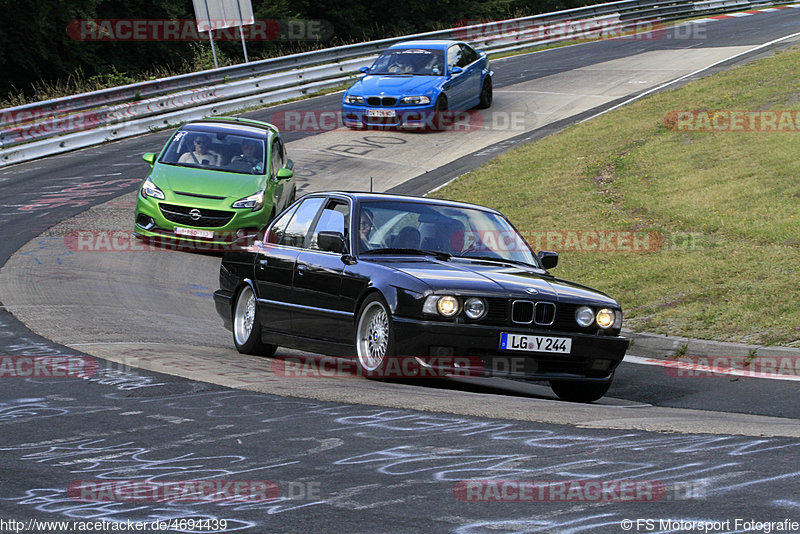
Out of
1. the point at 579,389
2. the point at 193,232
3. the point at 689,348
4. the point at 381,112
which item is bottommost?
the point at 689,348

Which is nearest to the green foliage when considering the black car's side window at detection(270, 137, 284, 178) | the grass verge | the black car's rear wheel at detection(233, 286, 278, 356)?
the black car's side window at detection(270, 137, 284, 178)

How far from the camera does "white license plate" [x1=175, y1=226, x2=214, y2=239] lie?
16.4 meters

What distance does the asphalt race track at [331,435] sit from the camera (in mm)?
5047

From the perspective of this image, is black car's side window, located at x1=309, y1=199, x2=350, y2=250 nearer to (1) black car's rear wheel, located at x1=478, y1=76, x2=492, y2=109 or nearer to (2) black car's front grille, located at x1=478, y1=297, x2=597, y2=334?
(2) black car's front grille, located at x1=478, y1=297, x2=597, y2=334

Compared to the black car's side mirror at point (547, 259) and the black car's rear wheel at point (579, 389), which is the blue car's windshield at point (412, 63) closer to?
the black car's side mirror at point (547, 259)

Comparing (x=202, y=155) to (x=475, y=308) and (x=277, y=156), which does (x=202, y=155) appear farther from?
(x=475, y=308)

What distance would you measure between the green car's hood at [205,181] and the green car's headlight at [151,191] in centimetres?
5

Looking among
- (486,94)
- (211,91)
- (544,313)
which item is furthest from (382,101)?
(544,313)

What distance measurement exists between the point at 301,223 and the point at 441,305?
2506 millimetres

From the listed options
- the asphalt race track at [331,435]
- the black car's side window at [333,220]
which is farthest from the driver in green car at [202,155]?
the black car's side window at [333,220]

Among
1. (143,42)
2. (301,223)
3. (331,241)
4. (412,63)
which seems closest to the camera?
(331,241)

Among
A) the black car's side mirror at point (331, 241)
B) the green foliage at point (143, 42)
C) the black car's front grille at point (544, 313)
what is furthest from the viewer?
the green foliage at point (143, 42)

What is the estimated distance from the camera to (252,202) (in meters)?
16.7

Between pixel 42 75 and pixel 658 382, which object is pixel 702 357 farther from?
pixel 42 75
